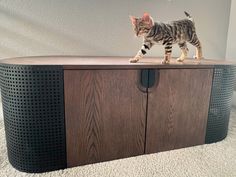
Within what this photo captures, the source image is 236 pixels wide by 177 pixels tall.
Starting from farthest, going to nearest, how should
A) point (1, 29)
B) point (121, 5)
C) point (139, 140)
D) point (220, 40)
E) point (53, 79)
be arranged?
point (220, 40) → point (121, 5) → point (1, 29) → point (139, 140) → point (53, 79)

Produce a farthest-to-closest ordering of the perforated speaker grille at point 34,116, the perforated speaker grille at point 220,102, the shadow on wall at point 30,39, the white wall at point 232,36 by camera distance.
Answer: the white wall at point 232,36, the shadow on wall at point 30,39, the perforated speaker grille at point 220,102, the perforated speaker grille at point 34,116

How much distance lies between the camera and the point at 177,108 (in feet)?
3.90

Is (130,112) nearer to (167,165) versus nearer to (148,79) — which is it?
(148,79)

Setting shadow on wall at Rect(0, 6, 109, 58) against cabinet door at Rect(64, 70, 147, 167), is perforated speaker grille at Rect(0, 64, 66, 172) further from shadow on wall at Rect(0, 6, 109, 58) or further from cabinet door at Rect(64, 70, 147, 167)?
shadow on wall at Rect(0, 6, 109, 58)

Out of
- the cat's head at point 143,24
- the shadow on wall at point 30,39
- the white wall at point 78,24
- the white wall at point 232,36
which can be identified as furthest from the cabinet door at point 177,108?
the white wall at point 232,36

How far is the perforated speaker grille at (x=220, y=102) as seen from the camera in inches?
48.7

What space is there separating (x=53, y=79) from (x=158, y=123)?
63cm

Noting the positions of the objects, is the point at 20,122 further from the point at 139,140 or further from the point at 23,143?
the point at 139,140

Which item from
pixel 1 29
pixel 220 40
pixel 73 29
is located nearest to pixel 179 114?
pixel 73 29

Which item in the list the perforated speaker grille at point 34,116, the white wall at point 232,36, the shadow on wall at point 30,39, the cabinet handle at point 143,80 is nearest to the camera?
the perforated speaker grille at point 34,116

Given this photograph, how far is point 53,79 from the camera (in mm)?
911

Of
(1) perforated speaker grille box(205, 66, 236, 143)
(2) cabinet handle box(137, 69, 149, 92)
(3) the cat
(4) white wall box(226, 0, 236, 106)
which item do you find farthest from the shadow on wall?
(4) white wall box(226, 0, 236, 106)

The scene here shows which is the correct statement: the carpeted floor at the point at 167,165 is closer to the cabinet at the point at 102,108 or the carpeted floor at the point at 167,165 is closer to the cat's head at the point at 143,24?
the cabinet at the point at 102,108

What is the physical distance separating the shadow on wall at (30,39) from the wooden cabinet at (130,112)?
0.66 metres
